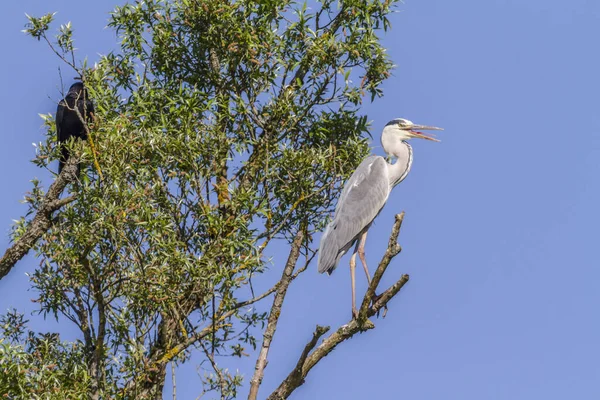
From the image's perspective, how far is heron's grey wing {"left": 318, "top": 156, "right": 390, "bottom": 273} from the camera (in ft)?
29.0

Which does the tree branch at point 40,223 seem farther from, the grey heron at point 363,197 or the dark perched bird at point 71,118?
the grey heron at point 363,197

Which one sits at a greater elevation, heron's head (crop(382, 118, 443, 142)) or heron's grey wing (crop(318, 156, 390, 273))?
heron's head (crop(382, 118, 443, 142))

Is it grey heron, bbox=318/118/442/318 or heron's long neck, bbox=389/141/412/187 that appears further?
heron's long neck, bbox=389/141/412/187

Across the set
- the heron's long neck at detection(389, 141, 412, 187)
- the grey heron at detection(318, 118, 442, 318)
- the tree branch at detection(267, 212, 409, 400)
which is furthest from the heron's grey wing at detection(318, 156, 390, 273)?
the tree branch at detection(267, 212, 409, 400)

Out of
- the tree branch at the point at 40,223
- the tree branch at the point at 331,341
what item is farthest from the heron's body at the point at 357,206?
the tree branch at the point at 40,223

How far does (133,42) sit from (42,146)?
1500 millimetres

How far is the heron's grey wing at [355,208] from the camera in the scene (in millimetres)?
8835

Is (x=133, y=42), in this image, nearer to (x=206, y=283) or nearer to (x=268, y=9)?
(x=268, y=9)

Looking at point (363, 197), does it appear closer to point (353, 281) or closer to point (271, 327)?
point (353, 281)

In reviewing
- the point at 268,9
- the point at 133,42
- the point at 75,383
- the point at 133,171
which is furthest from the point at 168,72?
the point at 75,383

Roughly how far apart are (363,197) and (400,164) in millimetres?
835

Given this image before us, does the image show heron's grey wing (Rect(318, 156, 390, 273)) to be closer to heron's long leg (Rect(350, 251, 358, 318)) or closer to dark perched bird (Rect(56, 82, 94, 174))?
heron's long leg (Rect(350, 251, 358, 318))

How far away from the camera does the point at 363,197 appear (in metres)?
9.20

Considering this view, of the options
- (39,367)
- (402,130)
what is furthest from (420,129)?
(39,367)
